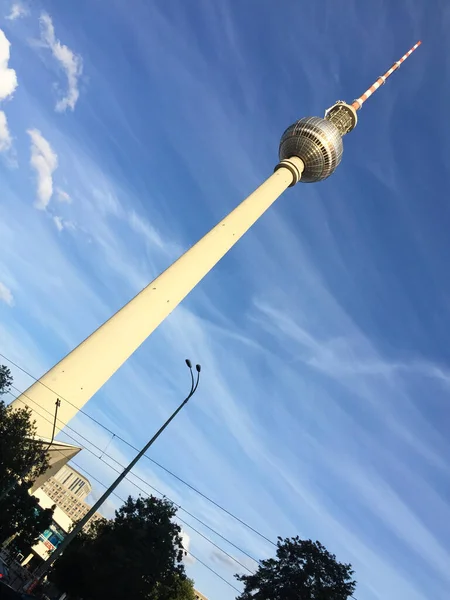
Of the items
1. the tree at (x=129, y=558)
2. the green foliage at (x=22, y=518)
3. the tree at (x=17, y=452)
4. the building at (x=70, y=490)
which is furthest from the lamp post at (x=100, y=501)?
the building at (x=70, y=490)

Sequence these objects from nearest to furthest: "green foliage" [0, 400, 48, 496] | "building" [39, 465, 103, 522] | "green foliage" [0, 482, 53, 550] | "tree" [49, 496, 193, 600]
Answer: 1. "green foliage" [0, 400, 48, 496]
2. "green foliage" [0, 482, 53, 550]
3. "tree" [49, 496, 193, 600]
4. "building" [39, 465, 103, 522]

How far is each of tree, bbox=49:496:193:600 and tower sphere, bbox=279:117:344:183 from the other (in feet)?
133

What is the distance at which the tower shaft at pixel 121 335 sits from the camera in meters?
20.2

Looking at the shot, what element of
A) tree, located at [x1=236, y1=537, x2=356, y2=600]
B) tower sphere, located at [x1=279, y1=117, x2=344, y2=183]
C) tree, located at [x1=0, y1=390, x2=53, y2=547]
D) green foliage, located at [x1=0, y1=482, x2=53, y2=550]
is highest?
tower sphere, located at [x1=279, y1=117, x2=344, y2=183]

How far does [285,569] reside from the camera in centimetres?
3744

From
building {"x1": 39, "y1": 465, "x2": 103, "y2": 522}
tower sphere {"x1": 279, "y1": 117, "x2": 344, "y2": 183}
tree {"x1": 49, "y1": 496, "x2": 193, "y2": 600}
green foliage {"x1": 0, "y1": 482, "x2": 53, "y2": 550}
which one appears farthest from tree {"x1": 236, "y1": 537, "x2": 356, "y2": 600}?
building {"x1": 39, "y1": 465, "x2": 103, "y2": 522}

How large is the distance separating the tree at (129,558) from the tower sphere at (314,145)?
40.7 meters

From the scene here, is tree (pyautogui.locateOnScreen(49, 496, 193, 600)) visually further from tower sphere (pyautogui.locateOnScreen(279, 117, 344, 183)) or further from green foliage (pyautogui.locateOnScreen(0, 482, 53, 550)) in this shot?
tower sphere (pyautogui.locateOnScreen(279, 117, 344, 183))

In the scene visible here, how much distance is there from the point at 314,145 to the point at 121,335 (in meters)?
35.7

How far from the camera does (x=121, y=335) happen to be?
2323 centimetres

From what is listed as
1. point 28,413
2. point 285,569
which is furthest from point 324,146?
point 285,569

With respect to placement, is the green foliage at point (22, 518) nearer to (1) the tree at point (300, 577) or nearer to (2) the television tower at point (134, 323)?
(2) the television tower at point (134, 323)

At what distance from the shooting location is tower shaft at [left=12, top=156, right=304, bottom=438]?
20.2 m

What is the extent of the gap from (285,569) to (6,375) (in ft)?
104
